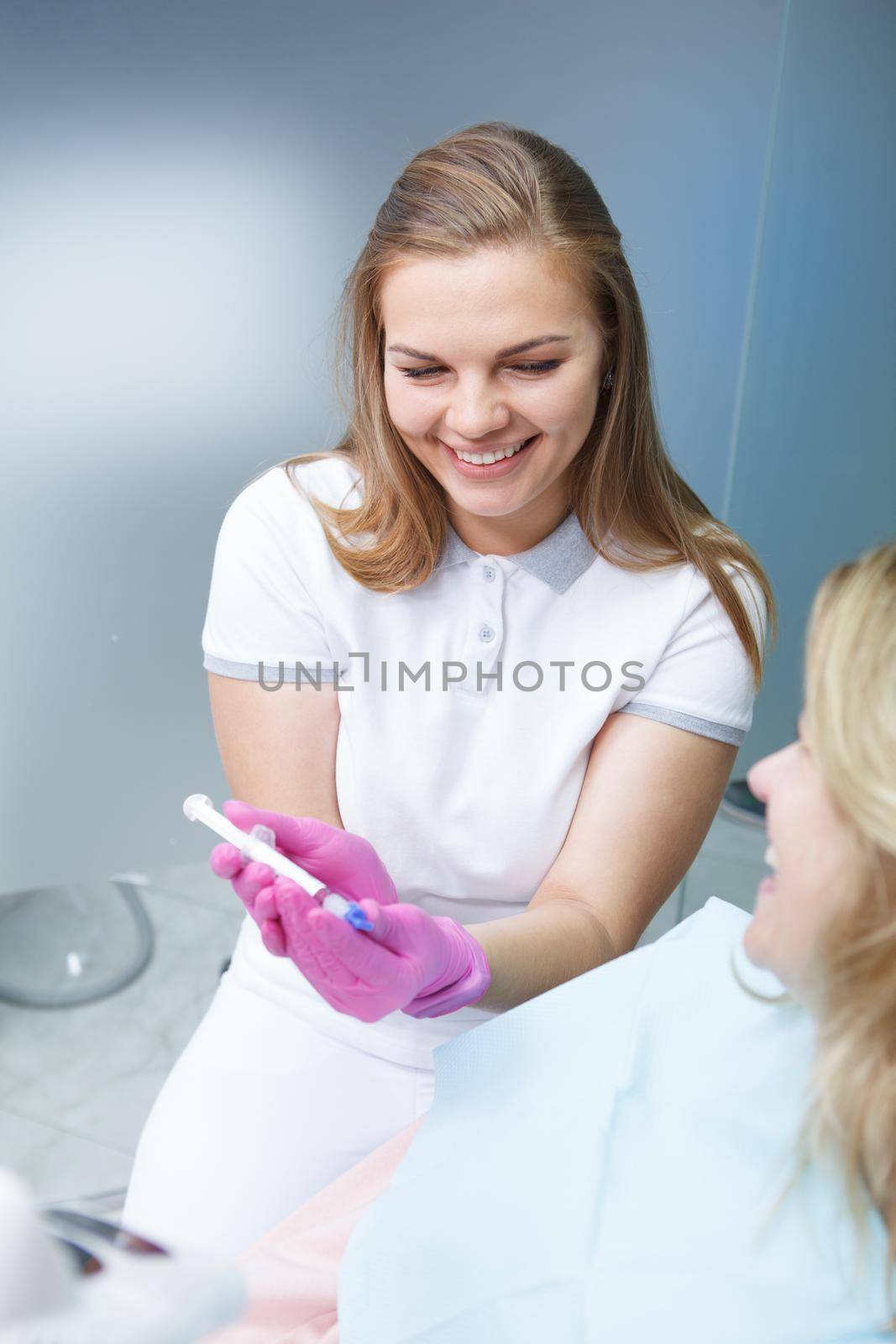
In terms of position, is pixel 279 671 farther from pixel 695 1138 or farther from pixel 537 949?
pixel 695 1138

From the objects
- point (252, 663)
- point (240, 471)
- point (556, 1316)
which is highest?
point (240, 471)

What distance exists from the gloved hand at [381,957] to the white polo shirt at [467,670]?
0.23 meters

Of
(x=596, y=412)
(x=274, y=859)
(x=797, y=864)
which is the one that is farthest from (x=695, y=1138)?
(x=596, y=412)

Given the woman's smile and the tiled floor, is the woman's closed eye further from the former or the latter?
the tiled floor

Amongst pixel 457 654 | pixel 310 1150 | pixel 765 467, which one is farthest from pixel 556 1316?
pixel 765 467

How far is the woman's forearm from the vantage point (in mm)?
1150

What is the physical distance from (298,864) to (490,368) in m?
0.49

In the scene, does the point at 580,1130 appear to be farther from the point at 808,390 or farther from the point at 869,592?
the point at 808,390

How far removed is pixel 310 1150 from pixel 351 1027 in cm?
13

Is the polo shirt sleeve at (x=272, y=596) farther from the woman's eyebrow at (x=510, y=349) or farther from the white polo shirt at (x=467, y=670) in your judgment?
the woman's eyebrow at (x=510, y=349)

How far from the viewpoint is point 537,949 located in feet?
3.84

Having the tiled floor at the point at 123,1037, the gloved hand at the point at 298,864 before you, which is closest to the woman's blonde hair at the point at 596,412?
the gloved hand at the point at 298,864

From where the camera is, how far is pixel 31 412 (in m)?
1.55

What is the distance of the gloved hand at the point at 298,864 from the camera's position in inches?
38.0
